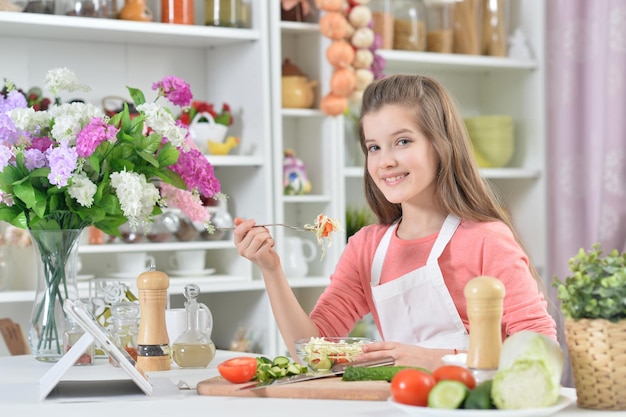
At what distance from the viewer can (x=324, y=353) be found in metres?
1.57

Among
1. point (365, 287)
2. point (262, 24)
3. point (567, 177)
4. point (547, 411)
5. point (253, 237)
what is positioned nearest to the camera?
point (547, 411)

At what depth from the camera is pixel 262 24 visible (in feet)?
10.7

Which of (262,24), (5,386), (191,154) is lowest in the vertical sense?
(5,386)

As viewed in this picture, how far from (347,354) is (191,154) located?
2.04 ft

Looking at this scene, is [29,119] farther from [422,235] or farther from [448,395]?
[448,395]

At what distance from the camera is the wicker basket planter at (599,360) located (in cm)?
126

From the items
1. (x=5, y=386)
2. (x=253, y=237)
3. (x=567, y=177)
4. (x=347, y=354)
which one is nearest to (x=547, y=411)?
(x=347, y=354)

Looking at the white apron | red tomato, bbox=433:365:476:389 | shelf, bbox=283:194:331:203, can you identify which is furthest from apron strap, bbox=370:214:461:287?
shelf, bbox=283:194:331:203

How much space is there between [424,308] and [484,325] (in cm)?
80

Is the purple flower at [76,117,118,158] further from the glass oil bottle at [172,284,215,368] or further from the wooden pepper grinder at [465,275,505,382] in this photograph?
the wooden pepper grinder at [465,275,505,382]

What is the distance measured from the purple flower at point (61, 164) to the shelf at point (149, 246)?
4.17 ft

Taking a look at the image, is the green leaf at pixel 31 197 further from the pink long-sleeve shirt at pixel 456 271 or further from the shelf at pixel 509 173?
the shelf at pixel 509 173

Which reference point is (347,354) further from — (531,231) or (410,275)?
(531,231)

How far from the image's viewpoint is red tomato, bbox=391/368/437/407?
1.21 meters
